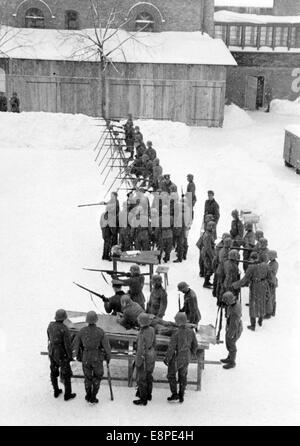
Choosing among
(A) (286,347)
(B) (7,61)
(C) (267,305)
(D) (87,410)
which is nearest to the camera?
(D) (87,410)

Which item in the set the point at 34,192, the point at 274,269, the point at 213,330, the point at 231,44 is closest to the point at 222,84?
the point at 231,44

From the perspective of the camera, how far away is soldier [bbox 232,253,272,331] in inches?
488

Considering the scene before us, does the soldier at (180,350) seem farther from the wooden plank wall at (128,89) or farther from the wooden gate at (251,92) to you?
the wooden gate at (251,92)

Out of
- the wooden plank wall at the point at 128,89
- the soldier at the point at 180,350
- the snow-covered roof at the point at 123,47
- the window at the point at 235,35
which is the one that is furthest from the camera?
the window at the point at 235,35

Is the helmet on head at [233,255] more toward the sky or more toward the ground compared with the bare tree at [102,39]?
more toward the ground

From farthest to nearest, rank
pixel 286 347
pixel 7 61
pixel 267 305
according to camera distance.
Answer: pixel 7 61 < pixel 267 305 < pixel 286 347

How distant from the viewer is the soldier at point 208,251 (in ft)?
47.3

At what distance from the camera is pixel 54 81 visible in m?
31.0

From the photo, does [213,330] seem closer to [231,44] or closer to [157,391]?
[157,391]

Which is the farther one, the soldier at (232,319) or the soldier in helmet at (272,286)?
the soldier in helmet at (272,286)

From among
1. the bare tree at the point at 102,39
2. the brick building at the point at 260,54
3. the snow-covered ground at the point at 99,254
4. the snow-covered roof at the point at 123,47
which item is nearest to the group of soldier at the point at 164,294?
the snow-covered ground at the point at 99,254

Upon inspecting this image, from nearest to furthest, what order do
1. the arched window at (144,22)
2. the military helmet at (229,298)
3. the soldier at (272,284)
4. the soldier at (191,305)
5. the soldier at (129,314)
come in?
the soldier at (129,314) < the military helmet at (229,298) < the soldier at (191,305) < the soldier at (272,284) < the arched window at (144,22)

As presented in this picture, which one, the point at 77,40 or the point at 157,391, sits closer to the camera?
the point at 157,391
